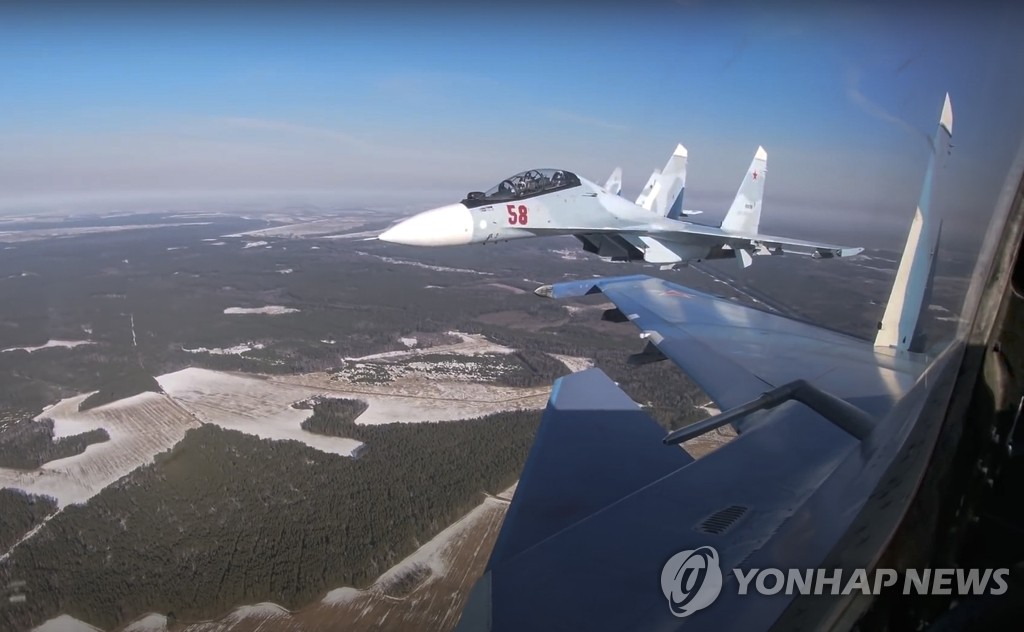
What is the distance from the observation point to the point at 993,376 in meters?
1.06

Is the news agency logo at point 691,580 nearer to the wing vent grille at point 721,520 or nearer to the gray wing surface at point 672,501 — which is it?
the gray wing surface at point 672,501

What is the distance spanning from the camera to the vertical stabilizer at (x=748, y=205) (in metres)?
6.42

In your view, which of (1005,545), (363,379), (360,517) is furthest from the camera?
(363,379)

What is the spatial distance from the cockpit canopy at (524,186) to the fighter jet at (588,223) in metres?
0.01

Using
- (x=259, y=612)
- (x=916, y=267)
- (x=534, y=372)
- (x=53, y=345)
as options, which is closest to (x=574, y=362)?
(x=534, y=372)

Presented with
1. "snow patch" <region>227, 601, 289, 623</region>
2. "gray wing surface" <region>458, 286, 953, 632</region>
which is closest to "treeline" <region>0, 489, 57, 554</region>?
"snow patch" <region>227, 601, 289, 623</region>

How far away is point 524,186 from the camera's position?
7.61m

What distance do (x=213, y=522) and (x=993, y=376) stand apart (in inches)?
461

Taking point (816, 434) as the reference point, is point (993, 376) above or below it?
above

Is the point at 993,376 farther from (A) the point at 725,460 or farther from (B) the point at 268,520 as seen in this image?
(B) the point at 268,520

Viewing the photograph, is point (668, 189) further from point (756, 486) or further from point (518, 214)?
point (756, 486)

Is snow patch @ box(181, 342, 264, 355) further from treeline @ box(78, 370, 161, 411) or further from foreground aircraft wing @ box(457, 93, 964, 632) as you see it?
foreground aircraft wing @ box(457, 93, 964, 632)

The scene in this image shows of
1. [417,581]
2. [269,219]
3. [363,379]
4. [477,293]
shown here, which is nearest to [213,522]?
[417,581]

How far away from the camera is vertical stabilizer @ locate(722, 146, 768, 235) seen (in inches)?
253
